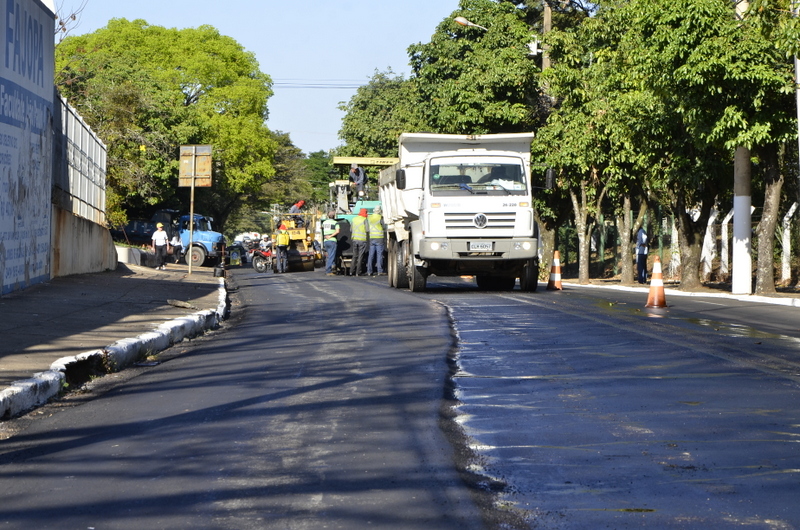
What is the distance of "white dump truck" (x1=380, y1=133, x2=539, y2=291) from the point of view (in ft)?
63.0

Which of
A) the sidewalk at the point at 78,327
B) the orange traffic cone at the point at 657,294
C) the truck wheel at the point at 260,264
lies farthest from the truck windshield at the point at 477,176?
the truck wheel at the point at 260,264

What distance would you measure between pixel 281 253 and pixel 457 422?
3275 centimetres

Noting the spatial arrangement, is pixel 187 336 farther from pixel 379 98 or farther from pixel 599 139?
pixel 379 98

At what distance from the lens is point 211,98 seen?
63.7 metres

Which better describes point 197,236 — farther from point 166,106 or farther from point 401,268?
point 401,268

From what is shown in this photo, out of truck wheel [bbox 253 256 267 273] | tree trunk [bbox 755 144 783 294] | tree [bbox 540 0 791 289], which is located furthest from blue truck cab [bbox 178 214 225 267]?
tree trunk [bbox 755 144 783 294]

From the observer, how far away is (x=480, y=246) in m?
19.2

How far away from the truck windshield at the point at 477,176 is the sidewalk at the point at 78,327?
4728 mm

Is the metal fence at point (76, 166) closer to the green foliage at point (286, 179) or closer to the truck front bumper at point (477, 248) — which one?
the truck front bumper at point (477, 248)

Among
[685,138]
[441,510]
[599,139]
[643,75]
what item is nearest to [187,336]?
[441,510]

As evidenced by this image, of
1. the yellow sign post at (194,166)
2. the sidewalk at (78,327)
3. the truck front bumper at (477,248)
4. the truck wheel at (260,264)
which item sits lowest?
the sidewalk at (78,327)

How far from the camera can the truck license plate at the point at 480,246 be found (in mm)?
19141

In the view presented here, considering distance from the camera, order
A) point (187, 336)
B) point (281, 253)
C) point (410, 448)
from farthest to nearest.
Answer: point (281, 253) → point (187, 336) → point (410, 448)

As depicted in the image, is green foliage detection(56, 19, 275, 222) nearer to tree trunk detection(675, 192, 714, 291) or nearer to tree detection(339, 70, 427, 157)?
tree detection(339, 70, 427, 157)
